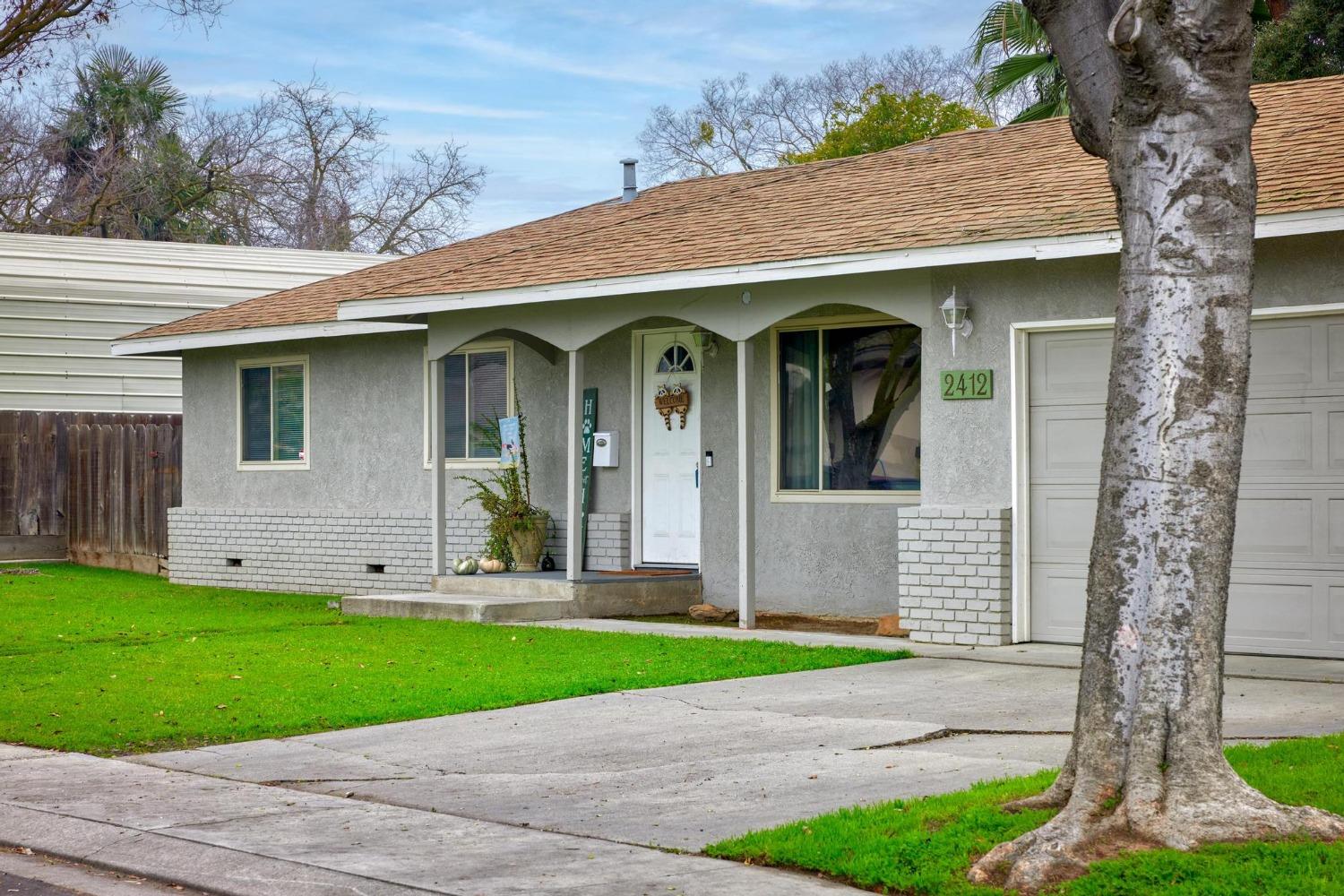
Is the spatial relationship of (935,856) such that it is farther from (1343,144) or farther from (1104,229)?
(1343,144)

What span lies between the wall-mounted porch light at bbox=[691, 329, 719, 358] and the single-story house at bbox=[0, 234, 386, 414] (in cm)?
1143

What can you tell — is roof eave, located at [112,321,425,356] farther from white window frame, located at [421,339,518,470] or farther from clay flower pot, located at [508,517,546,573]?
clay flower pot, located at [508,517,546,573]

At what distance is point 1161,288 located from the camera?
5.73 metres

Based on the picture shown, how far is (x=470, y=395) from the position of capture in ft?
56.7

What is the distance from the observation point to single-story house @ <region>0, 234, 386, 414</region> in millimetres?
23359

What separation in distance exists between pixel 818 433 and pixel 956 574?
2.40m

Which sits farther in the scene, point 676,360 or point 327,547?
point 327,547

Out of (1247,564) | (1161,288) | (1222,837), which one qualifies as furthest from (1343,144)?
(1222,837)

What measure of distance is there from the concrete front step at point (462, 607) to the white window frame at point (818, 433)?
2.26m

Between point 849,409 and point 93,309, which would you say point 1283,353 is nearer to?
point 849,409

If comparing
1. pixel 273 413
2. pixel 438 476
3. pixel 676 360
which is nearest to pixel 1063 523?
pixel 676 360

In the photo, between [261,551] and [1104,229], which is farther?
[261,551]

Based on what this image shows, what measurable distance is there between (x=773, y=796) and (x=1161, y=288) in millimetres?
2760

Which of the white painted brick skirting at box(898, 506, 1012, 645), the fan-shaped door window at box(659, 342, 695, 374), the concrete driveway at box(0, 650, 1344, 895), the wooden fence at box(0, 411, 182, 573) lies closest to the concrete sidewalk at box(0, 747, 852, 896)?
the concrete driveway at box(0, 650, 1344, 895)
